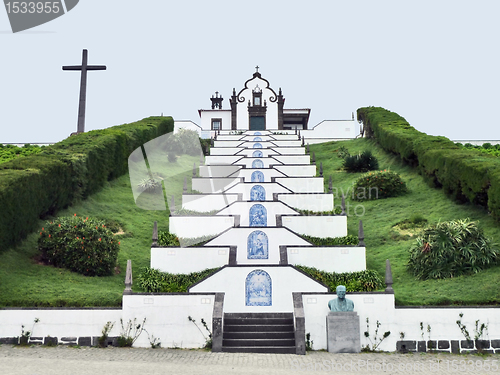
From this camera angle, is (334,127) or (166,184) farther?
(334,127)

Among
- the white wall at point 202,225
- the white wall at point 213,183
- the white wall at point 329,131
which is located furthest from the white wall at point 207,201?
the white wall at point 329,131

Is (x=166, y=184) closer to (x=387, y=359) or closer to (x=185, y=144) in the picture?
(x=185, y=144)

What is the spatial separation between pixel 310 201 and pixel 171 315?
36.3 feet

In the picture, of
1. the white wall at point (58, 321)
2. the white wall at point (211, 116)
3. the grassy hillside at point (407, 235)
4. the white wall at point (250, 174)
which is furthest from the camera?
the white wall at point (211, 116)

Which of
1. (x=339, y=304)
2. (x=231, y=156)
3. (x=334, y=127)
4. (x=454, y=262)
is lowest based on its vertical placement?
(x=339, y=304)

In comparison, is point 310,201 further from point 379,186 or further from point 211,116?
point 211,116

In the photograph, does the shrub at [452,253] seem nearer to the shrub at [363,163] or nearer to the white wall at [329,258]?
the white wall at [329,258]

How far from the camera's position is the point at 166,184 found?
28.5 metres

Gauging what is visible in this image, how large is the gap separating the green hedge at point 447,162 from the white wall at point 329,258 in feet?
16.9

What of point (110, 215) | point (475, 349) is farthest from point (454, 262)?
point (110, 215)

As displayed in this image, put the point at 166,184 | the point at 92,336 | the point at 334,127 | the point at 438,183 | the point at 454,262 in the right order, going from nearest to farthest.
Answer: the point at 92,336, the point at 454,262, the point at 438,183, the point at 166,184, the point at 334,127

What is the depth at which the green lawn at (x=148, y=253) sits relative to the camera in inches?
546

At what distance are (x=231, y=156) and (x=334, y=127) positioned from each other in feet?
54.8

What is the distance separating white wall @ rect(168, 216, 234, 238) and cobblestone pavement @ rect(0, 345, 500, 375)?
7111 mm
